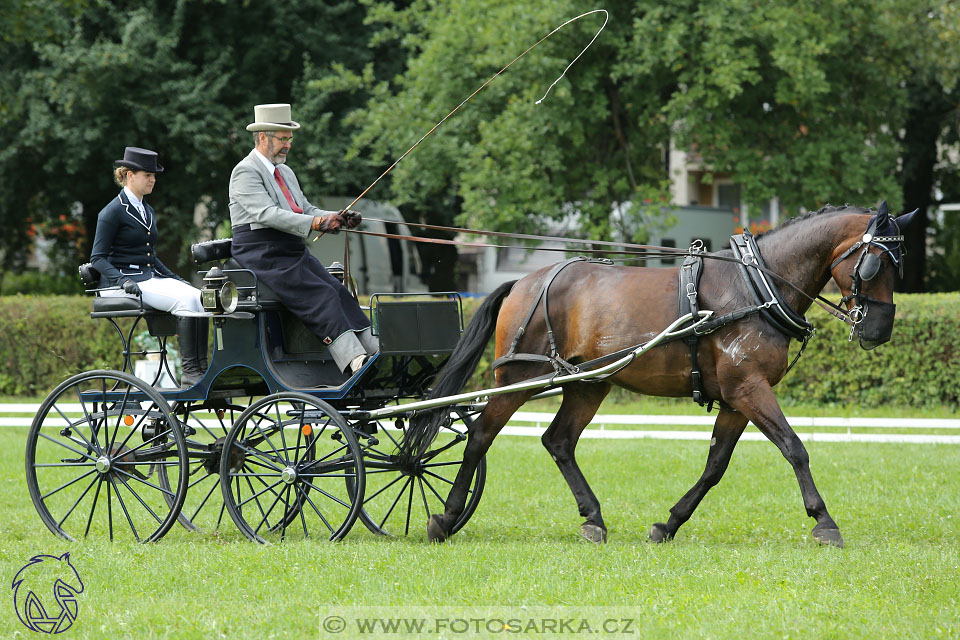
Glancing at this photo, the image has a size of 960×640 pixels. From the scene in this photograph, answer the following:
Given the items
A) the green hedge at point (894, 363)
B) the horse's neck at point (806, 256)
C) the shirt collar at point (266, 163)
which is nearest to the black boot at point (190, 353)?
the shirt collar at point (266, 163)

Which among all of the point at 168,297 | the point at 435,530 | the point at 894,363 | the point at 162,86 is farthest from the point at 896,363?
the point at 162,86

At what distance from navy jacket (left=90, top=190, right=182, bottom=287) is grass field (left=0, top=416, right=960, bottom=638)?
68.4 inches

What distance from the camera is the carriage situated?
21.0 ft

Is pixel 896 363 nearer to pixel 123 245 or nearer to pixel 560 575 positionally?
pixel 560 575

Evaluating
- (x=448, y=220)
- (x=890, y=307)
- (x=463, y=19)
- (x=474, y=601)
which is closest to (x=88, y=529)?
(x=474, y=601)

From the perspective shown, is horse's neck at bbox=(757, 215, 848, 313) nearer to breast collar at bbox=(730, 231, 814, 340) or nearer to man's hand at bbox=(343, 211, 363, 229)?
breast collar at bbox=(730, 231, 814, 340)

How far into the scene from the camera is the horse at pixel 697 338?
634 centimetres

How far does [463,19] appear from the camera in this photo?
54.3ft

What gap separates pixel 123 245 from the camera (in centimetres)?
733

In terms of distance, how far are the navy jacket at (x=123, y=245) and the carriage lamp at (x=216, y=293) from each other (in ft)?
2.80

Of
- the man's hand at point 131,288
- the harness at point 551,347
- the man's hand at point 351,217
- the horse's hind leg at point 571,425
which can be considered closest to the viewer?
the man's hand at point 351,217

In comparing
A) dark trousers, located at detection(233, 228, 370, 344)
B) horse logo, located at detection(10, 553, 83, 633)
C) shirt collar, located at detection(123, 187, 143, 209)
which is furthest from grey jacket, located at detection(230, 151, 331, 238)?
horse logo, located at detection(10, 553, 83, 633)

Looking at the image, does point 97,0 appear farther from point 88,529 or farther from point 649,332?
point 649,332

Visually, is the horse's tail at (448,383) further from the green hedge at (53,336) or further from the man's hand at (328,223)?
the green hedge at (53,336)
